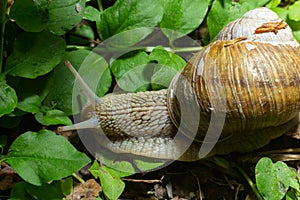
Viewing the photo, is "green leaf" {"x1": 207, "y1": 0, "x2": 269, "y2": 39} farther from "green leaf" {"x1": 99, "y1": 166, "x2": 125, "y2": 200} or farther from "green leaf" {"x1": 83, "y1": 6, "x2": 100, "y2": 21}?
"green leaf" {"x1": 99, "y1": 166, "x2": 125, "y2": 200}

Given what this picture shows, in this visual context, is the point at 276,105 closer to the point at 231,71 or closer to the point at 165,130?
the point at 231,71

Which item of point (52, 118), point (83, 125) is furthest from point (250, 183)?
point (52, 118)

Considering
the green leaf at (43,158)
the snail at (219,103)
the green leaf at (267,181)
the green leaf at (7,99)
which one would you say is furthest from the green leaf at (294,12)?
the green leaf at (7,99)

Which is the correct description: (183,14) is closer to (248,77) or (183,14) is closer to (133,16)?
(133,16)

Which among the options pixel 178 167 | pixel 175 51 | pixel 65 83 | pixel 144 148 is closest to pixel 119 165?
pixel 144 148

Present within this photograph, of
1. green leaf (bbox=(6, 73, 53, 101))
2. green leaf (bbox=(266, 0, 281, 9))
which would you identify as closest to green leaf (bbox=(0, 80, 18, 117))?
green leaf (bbox=(6, 73, 53, 101))

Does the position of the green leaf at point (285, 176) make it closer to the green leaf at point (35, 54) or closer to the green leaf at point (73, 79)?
the green leaf at point (73, 79)

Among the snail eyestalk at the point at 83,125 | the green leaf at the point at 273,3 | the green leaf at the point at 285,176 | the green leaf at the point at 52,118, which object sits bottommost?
the green leaf at the point at 285,176
